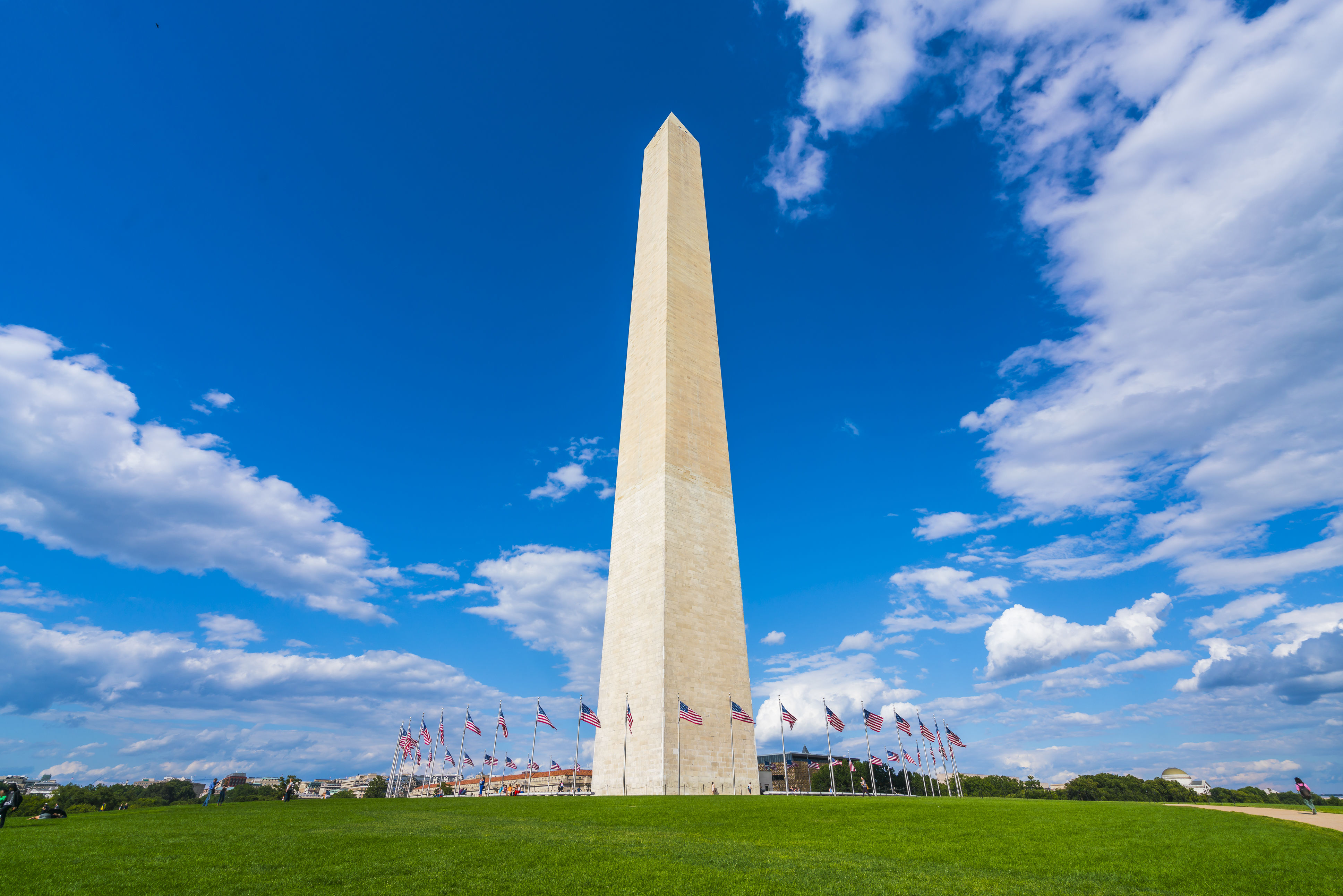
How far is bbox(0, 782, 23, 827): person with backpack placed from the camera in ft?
58.1

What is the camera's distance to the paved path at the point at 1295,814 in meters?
19.2

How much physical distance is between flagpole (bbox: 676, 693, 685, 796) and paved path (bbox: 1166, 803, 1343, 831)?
1908 centimetres

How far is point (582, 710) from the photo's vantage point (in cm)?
3111

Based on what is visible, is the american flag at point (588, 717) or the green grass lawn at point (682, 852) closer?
the green grass lawn at point (682, 852)

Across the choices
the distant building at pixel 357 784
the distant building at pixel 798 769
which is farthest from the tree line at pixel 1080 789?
the distant building at pixel 357 784

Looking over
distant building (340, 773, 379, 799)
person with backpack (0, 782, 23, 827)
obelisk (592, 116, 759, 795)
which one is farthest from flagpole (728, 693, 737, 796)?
distant building (340, 773, 379, 799)

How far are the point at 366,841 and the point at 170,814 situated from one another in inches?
539

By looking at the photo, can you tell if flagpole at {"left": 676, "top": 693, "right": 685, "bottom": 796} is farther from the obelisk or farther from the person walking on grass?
the person walking on grass

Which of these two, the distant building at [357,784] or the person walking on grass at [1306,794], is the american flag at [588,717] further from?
the distant building at [357,784]

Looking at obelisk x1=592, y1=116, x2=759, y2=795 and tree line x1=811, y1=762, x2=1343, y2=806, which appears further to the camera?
tree line x1=811, y1=762, x2=1343, y2=806

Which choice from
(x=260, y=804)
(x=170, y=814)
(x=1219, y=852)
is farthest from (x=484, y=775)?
(x=1219, y=852)

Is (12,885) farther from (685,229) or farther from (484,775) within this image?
(685,229)

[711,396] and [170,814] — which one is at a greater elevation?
[711,396]

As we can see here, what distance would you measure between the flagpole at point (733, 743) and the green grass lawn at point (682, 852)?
10.4 m
